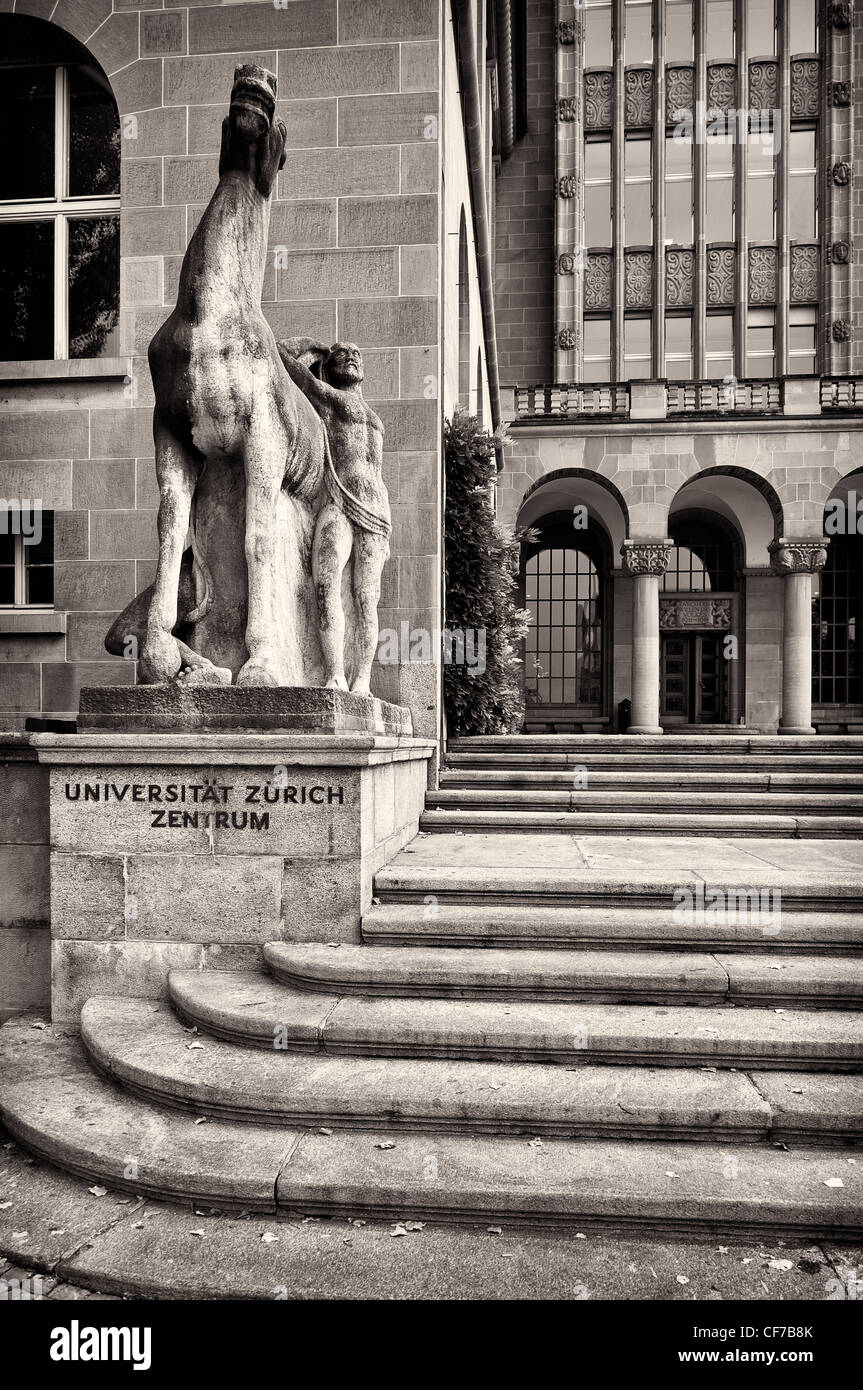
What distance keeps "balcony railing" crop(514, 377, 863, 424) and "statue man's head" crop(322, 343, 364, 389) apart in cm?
1427

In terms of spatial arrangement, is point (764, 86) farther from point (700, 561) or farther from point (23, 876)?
point (23, 876)

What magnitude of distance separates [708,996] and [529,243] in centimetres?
2598

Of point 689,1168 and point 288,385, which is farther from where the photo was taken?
point 288,385

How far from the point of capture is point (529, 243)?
2530 centimetres

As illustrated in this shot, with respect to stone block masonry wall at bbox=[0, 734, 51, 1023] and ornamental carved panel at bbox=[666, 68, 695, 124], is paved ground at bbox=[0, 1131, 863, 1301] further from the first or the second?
ornamental carved panel at bbox=[666, 68, 695, 124]

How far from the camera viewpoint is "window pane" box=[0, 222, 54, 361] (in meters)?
8.91

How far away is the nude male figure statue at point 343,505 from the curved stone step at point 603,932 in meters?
1.57

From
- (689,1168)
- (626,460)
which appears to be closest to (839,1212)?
(689,1168)

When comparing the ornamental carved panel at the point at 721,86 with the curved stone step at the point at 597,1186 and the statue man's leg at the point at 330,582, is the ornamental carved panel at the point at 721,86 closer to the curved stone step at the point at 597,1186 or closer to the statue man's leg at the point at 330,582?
the statue man's leg at the point at 330,582

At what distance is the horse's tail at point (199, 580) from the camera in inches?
187

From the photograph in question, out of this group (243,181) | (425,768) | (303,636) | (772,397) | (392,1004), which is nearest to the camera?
(392,1004)

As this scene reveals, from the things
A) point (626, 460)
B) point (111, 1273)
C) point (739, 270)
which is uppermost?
point (739, 270)

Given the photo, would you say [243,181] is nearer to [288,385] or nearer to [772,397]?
[288,385]

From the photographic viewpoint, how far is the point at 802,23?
25203 mm
